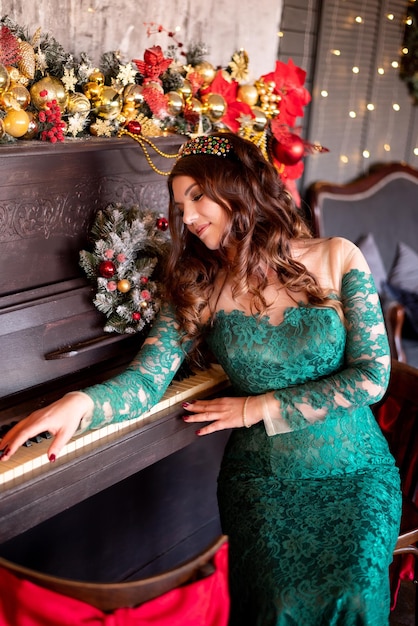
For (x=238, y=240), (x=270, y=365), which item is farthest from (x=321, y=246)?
(x=270, y=365)

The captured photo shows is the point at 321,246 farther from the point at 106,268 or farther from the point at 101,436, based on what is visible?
the point at 101,436

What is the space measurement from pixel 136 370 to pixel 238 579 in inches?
24.2

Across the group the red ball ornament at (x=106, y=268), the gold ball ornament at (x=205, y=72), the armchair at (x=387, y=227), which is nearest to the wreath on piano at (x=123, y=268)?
the red ball ornament at (x=106, y=268)

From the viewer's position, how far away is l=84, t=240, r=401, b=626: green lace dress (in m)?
1.93

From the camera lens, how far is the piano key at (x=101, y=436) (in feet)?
5.64

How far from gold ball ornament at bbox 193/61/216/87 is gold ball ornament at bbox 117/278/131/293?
974 mm

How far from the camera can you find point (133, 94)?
2.42 meters

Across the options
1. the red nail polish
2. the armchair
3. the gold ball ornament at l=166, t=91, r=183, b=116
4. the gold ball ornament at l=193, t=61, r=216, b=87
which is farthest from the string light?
the red nail polish

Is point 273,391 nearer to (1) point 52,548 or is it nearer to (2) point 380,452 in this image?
(2) point 380,452

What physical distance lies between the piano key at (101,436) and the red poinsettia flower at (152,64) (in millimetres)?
Result: 1007

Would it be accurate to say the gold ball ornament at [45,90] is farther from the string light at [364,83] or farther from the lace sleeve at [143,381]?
the string light at [364,83]

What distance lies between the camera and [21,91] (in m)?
2.02

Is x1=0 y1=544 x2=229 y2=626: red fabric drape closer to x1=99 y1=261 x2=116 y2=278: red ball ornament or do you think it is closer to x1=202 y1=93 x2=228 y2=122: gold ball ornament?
x1=99 y1=261 x2=116 y2=278: red ball ornament

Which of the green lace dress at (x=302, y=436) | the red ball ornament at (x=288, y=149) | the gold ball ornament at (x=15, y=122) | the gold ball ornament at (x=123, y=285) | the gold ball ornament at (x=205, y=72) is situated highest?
the gold ball ornament at (x=205, y=72)
